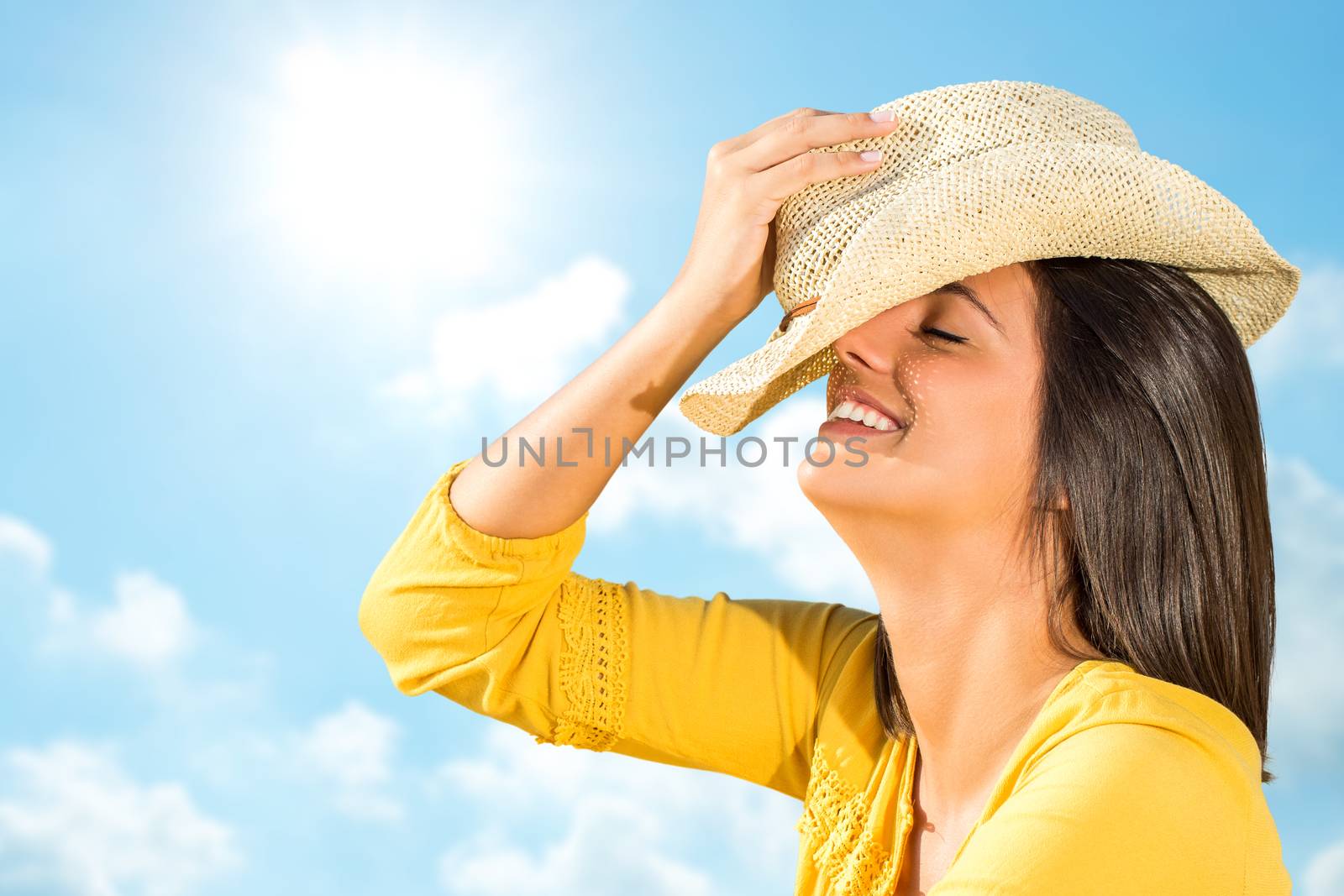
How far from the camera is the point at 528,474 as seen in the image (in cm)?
183

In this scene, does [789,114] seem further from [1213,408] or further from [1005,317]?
[1213,408]

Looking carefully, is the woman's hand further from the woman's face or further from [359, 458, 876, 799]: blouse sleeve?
[359, 458, 876, 799]: blouse sleeve

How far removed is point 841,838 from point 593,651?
1.53ft

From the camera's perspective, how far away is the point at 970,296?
1.58 meters

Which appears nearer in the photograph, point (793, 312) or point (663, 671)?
point (793, 312)

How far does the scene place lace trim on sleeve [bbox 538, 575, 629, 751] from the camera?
194cm

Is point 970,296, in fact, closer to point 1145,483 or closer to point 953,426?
point 953,426

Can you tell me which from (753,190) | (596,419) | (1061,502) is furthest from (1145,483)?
(596,419)

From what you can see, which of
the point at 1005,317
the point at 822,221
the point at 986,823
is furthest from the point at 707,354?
the point at 986,823

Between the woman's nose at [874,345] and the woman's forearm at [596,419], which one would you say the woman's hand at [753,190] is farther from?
the woman's nose at [874,345]

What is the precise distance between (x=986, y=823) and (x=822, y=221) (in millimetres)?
759

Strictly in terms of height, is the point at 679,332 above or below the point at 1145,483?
above

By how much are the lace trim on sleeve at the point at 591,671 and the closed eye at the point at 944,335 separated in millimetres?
703

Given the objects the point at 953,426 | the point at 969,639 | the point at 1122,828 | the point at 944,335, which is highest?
the point at 944,335
